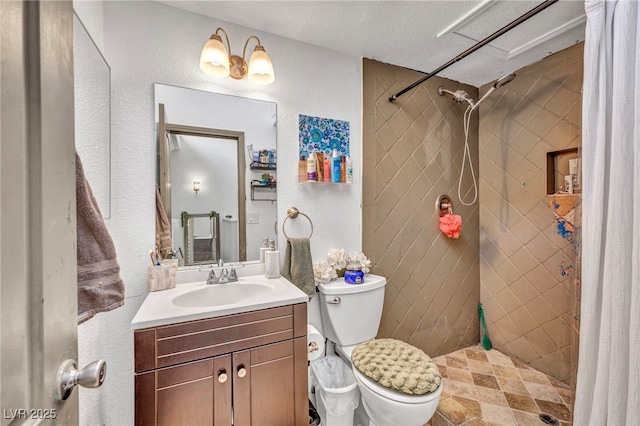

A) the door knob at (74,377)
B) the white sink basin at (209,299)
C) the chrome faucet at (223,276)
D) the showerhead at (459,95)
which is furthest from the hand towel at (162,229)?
the showerhead at (459,95)

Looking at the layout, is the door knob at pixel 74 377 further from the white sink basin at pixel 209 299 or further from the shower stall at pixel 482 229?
the shower stall at pixel 482 229

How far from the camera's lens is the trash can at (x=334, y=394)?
1347mm

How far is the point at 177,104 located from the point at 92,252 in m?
1.01

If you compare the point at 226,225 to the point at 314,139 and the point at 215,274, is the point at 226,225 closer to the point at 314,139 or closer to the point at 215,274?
the point at 215,274

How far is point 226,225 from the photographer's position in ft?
4.97

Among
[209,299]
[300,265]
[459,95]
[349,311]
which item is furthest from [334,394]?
[459,95]

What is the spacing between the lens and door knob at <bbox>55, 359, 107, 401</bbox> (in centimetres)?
42

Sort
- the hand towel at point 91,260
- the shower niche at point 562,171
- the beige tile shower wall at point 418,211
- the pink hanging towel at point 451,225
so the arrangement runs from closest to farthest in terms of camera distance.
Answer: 1. the hand towel at point 91,260
2. the shower niche at point 562,171
3. the beige tile shower wall at point 418,211
4. the pink hanging towel at point 451,225

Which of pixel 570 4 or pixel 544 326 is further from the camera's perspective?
pixel 544 326

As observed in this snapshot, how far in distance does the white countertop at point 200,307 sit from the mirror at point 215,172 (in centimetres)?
11

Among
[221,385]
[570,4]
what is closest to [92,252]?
[221,385]

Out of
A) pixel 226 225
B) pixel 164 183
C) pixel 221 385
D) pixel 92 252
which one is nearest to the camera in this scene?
pixel 92 252

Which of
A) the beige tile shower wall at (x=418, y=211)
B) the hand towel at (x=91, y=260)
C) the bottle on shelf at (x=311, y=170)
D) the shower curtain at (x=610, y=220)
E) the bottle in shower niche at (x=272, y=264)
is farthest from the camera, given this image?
the beige tile shower wall at (x=418, y=211)

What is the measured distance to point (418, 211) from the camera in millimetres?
2043
